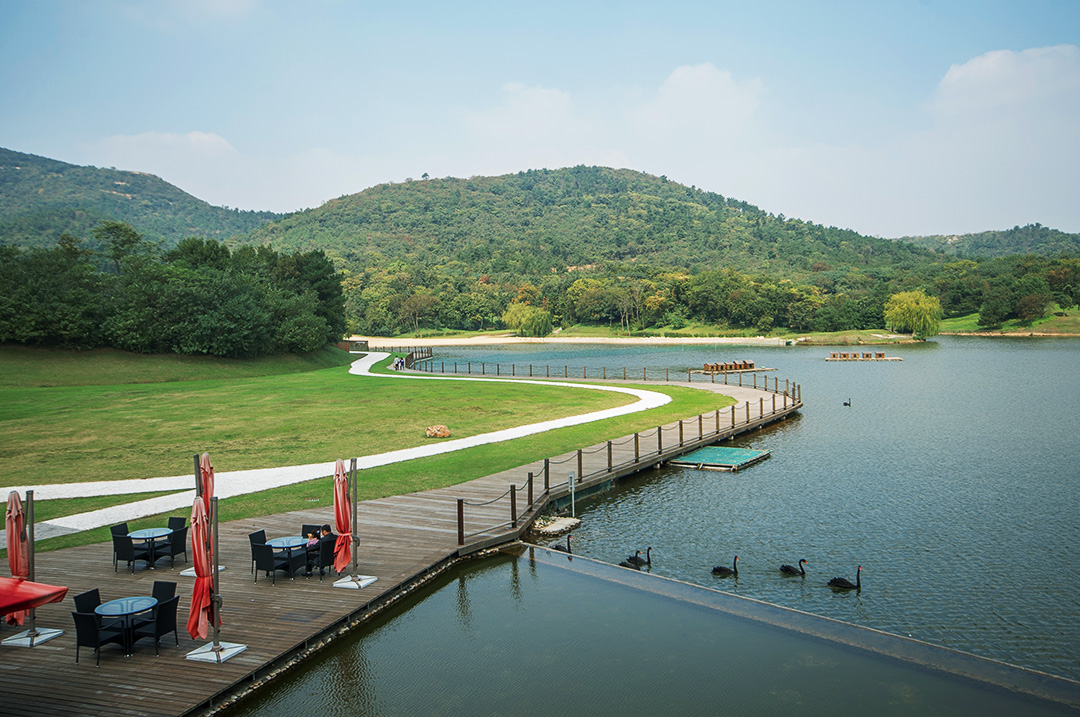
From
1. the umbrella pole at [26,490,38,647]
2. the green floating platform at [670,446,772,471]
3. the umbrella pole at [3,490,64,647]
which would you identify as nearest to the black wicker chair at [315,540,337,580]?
the umbrella pole at [3,490,64,647]

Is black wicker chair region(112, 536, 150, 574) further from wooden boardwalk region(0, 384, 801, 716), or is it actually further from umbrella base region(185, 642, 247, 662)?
umbrella base region(185, 642, 247, 662)

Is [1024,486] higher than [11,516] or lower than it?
lower

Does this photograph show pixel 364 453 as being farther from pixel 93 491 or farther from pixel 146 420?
pixel 146 420

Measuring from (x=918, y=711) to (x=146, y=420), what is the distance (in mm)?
31677

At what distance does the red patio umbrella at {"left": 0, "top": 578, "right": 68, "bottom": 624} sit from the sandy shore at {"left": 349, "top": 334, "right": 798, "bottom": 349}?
114939mm

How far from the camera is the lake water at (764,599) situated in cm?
962

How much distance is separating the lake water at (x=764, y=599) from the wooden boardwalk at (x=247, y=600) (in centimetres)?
58

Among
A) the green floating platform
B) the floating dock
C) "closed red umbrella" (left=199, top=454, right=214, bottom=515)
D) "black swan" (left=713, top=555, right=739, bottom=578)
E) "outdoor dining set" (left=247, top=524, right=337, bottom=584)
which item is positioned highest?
"closed red umbrella" (left=199, top=454, right=214, bottom=515)

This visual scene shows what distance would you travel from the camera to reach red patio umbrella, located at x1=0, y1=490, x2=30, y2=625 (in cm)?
1023

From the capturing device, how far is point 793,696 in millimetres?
9461

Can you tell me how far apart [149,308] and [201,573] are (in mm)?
52349

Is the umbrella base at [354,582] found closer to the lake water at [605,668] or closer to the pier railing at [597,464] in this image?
the lake water at [605,668]

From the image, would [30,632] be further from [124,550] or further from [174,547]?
[174,547]

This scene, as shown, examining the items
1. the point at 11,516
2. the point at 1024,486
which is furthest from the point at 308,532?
the point at 1024,486
